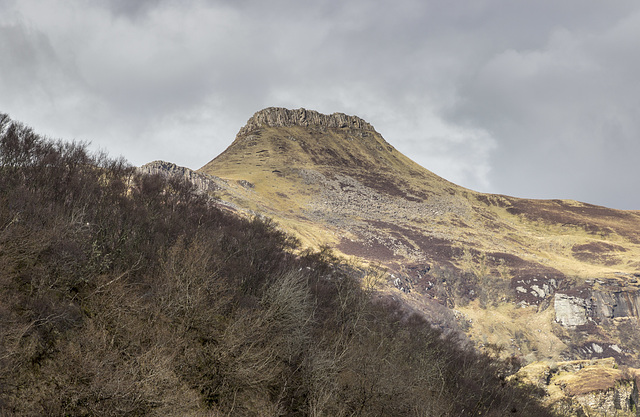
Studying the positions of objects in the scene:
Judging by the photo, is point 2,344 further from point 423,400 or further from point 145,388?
point 423,400

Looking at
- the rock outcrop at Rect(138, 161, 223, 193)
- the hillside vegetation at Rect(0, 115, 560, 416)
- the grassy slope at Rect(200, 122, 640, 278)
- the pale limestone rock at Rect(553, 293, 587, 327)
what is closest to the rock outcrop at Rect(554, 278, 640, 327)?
the pale limestone rock at Rect(553, 293, 587, 327)

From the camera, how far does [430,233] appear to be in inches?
5133

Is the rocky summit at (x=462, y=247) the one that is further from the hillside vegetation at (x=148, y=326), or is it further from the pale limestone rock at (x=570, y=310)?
the hillside vegetation at (x=148, y=326)

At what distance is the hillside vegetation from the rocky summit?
39759 mm

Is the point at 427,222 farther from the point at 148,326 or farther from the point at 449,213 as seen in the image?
the point at 148,326

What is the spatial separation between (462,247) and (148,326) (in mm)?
120391

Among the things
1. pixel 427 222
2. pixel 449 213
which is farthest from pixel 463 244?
pixel 449 213

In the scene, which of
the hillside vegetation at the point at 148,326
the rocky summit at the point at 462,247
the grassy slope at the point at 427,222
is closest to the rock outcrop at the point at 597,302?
the rocky summit at the point at 462,247

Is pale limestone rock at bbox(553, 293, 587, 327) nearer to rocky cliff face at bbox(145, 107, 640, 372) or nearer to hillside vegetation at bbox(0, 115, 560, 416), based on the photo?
rocky cliff face at bbox(145, 107, 640, 372)

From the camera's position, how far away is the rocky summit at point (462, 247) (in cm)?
9194

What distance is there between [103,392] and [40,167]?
28499mm

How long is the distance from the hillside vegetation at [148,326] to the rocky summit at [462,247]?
39759 mm

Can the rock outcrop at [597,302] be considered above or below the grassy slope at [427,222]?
below

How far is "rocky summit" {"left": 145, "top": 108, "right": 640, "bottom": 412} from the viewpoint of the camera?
91.9 metres
